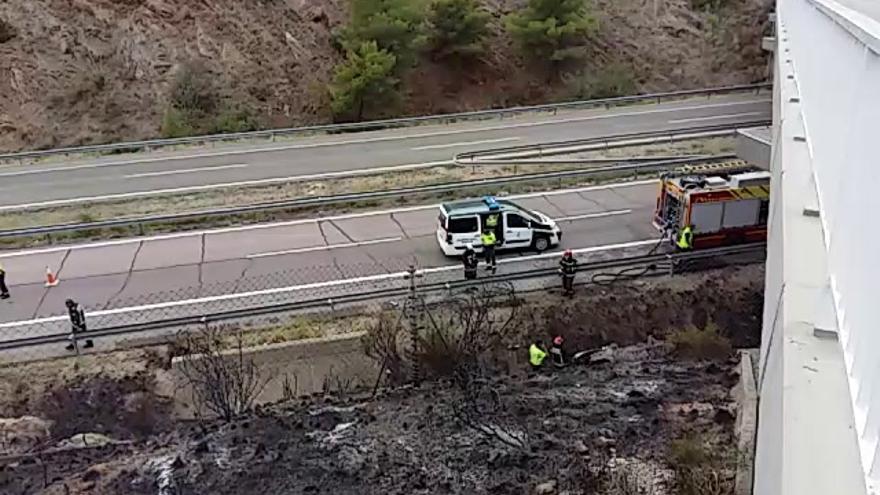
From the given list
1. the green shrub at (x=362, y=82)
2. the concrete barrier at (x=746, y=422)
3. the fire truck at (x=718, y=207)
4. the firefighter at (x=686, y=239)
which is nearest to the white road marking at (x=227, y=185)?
the green shrub at (x=362, y=82)

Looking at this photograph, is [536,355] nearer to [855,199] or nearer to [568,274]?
[568,274]

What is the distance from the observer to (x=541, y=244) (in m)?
17.4

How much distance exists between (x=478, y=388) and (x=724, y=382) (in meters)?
4.17

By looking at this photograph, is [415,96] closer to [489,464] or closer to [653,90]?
[653,90]

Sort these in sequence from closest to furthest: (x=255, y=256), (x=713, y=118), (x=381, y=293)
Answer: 1. (x=381, y=293)
2. (x=255, y=256)
3. (x=713, y=118)

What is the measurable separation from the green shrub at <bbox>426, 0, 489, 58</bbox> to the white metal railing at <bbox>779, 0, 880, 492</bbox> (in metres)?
28.4

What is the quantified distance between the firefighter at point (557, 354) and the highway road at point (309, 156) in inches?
424

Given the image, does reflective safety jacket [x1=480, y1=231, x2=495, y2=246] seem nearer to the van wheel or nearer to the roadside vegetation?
the van wheel

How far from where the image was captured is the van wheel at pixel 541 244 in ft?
56.7

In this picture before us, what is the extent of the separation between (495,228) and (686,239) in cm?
407

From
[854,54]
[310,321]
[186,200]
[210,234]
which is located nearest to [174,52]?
[186,200]

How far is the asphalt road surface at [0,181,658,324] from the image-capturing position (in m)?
15.8

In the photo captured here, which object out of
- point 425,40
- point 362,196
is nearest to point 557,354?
point 362,196

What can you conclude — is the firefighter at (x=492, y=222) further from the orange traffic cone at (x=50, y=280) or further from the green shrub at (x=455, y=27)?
the green shrub at (x=455, y=27)
